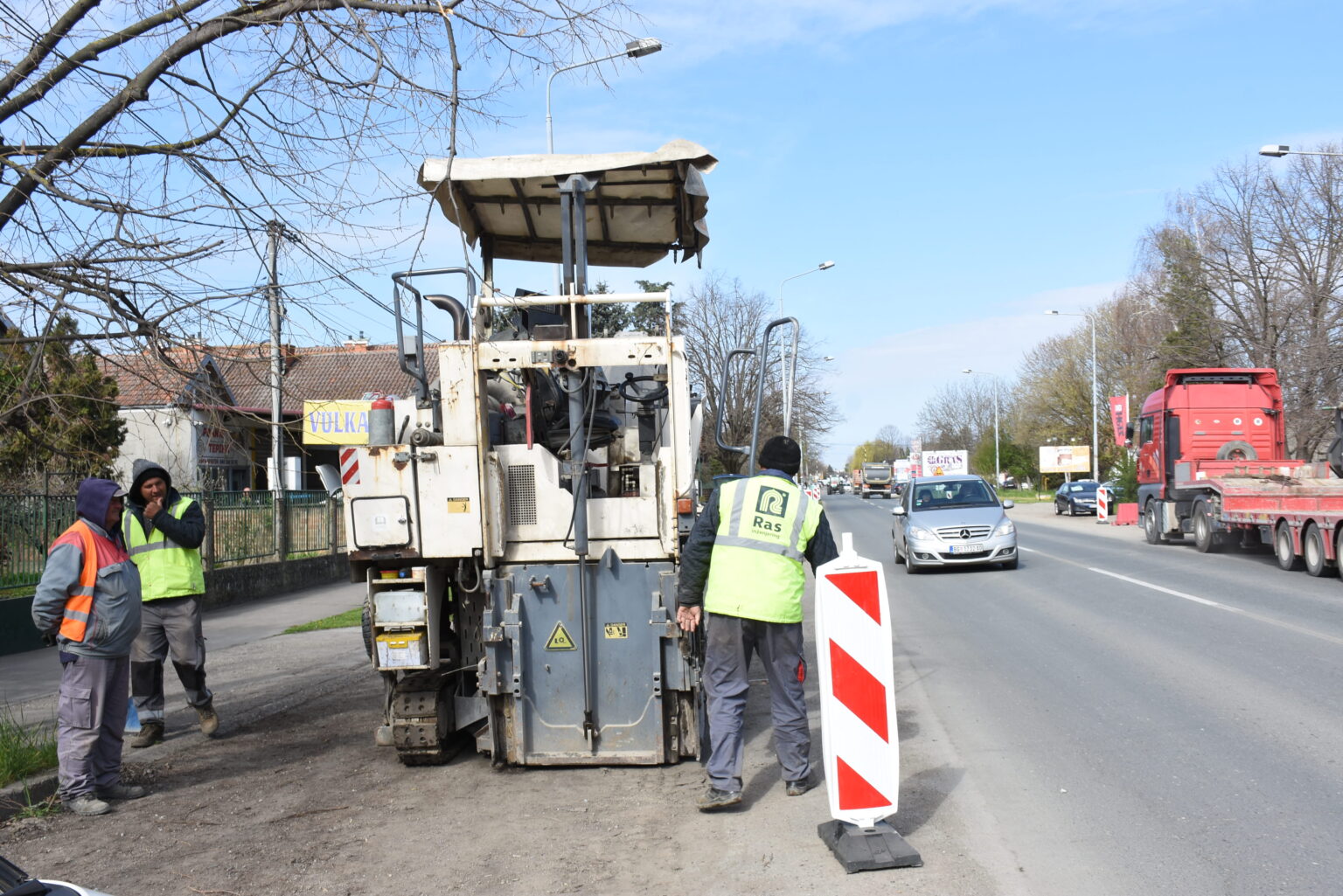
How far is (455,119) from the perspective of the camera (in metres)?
5.95

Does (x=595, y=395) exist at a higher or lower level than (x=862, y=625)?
higher

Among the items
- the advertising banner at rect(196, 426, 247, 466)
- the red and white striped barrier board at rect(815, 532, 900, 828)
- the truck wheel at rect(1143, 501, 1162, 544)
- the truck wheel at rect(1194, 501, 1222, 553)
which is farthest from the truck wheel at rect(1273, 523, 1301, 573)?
the advertising banner at rect(196, 426, 247, 466)

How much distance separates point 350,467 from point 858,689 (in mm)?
3065

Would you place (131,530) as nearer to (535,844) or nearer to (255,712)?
(255,712)

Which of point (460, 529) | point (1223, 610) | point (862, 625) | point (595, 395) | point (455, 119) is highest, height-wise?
point (455, 119)

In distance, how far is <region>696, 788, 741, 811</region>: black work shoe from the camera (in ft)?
18.4

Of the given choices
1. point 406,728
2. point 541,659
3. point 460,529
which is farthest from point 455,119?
point 406,728

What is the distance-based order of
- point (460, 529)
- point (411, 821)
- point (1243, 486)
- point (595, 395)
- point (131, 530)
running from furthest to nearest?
point (1243, 486) → point (131, 530) → point (595, 395) → point (460, 529) → point (411, 821)

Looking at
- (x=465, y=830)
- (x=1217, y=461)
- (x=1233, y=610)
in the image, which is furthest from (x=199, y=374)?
(x=1217, y=461)

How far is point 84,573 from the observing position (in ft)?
20.4

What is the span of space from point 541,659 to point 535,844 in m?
1.33

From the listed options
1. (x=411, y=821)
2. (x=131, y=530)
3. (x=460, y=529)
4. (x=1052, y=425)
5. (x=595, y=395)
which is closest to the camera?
(x=411, y=821)

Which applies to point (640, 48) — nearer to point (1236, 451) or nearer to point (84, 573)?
point (84, 573)

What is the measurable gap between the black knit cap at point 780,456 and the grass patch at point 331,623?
9260 millimetres
